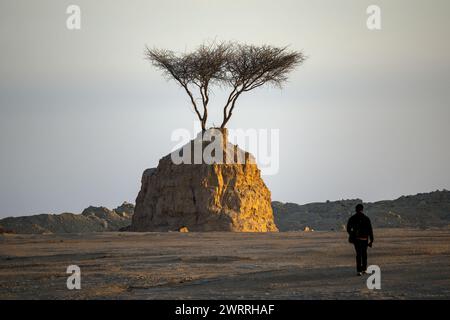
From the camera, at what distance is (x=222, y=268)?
1906cm

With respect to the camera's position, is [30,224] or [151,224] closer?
[151,224]

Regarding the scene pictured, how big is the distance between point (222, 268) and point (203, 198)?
16849mm

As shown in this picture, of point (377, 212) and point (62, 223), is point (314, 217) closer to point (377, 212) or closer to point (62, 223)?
point (377, 212)

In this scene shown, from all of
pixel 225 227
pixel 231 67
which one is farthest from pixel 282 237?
pixel 231 67

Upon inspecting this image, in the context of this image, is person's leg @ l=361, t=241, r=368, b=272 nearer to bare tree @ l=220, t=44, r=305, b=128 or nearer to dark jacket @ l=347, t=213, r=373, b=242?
dark jacket @ l=347, t=213, r=373, b=242

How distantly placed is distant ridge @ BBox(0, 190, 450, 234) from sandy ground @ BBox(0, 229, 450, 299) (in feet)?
64.7

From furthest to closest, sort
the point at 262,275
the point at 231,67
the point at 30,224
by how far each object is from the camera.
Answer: the point at 30,224, the point at 231,67, the point at 262,275

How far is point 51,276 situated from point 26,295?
299 cm

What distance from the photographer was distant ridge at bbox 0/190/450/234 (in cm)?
4916

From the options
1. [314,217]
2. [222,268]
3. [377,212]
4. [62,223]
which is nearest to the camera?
[222,268]

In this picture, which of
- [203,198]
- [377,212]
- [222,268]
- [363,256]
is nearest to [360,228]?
[363,256]

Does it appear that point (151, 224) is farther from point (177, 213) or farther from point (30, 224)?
point (30, 224)

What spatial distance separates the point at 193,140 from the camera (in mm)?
37000

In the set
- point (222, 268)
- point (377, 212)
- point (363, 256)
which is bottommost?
point (222, 268)
